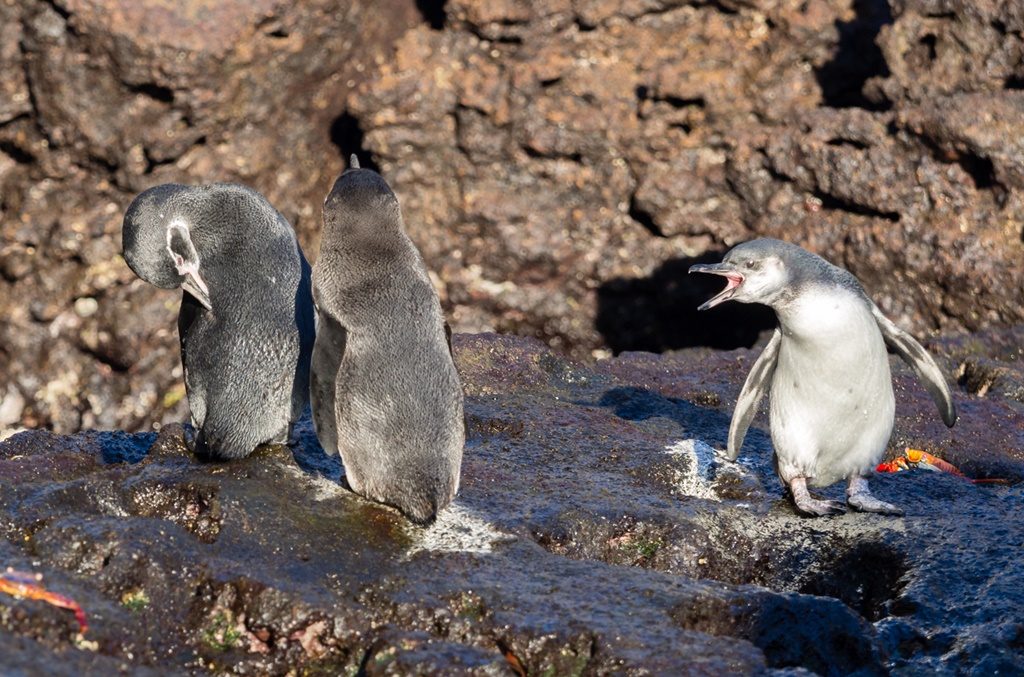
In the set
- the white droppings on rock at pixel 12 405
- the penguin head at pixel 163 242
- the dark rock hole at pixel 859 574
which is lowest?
the white droppings on rock at pixel 12 405

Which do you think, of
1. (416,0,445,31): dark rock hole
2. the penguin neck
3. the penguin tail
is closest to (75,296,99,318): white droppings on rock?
(416,0,445,31): dark rock hole

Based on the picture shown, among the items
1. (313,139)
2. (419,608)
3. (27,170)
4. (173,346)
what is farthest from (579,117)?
(419,608)

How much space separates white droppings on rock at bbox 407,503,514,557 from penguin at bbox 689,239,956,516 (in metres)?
1.17

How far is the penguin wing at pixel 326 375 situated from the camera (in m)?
4.76

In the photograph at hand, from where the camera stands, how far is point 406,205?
902 centimetres

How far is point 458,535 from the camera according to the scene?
4.46 metres

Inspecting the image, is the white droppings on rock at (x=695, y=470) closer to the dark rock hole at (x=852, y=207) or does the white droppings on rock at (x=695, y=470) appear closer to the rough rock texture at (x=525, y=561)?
the rough rock texture at (x=525, y=561)

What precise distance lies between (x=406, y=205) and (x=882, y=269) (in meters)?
3.29

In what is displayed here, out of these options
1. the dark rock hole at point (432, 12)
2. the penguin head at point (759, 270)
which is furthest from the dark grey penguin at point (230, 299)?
the dark rock hole at point (432, 12)

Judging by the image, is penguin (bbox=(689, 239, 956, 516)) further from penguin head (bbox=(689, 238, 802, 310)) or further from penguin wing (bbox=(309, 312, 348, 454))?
penguin wing (bbox=(309, 312, 348, 454))

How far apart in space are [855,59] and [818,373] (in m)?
4.61

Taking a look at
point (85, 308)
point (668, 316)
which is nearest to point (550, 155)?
point (668, 316)

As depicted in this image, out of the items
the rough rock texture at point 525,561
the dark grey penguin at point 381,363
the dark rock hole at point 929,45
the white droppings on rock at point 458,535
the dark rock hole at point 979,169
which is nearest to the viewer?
the rough rock texture at point 525,561

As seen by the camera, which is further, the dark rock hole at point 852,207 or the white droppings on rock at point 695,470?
the dark rock hole at point 852,207
